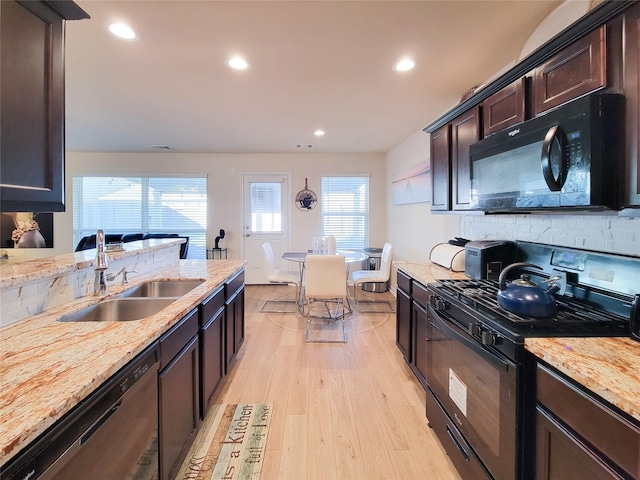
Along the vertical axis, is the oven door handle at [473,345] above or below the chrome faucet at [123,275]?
below

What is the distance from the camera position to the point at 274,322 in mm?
3725

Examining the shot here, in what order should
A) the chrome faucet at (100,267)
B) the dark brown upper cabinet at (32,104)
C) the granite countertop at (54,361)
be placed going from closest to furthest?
1. the granite countertop at (54,361)
2. the dark brown upper cabinet at (32,104)
3. the chrome faucet at (100,267)

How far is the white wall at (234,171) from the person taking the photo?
552 cm

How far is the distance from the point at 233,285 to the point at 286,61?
1.80 meters

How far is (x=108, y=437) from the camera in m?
0.89

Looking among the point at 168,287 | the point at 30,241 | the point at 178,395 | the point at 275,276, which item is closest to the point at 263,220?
the point at 275,276

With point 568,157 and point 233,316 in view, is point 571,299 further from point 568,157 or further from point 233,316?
point 233,316

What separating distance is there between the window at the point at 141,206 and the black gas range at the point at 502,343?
5.04 m

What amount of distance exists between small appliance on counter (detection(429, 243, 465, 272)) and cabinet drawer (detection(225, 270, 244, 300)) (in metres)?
1.74

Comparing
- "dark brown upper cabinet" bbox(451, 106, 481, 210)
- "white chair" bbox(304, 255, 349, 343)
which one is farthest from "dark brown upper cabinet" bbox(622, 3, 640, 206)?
"white chair" bbox(304, 255, 349, 343)

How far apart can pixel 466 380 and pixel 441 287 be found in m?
0.52

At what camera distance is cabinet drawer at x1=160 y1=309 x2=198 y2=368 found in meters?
1.26

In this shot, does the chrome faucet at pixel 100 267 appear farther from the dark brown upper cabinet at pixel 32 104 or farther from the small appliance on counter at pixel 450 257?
the small appliance on counter at pixel 450 257

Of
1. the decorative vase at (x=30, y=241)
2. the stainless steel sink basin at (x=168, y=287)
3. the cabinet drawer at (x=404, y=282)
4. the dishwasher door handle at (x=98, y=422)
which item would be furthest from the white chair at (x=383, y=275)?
the decorative vase at (x=30, y=241)
